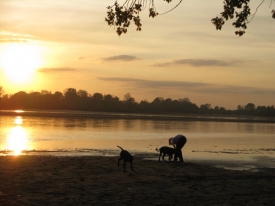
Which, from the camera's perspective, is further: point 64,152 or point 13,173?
point 64,152

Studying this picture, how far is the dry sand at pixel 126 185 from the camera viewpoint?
11078 millimetres

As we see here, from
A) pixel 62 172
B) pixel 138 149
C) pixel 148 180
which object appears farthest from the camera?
pixel 138 149

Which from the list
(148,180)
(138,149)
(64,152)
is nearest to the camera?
(148,180)

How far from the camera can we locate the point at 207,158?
24.0 meters

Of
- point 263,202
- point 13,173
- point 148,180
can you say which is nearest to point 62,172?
point 13,173

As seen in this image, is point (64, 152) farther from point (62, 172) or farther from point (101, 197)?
point (101, 197)

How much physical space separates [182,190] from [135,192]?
4.69 ft

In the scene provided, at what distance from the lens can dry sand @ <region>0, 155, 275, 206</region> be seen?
1108 cm

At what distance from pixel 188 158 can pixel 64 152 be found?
7021 millimetres

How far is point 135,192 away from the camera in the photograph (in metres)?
12.1

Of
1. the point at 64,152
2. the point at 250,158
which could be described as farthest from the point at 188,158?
the point at 64,152

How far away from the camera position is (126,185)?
1322 cm

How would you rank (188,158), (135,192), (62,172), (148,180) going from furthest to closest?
(188,158)
(62,172)
(148,180)
(135,192)

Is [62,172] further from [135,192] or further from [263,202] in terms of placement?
[263,202]
